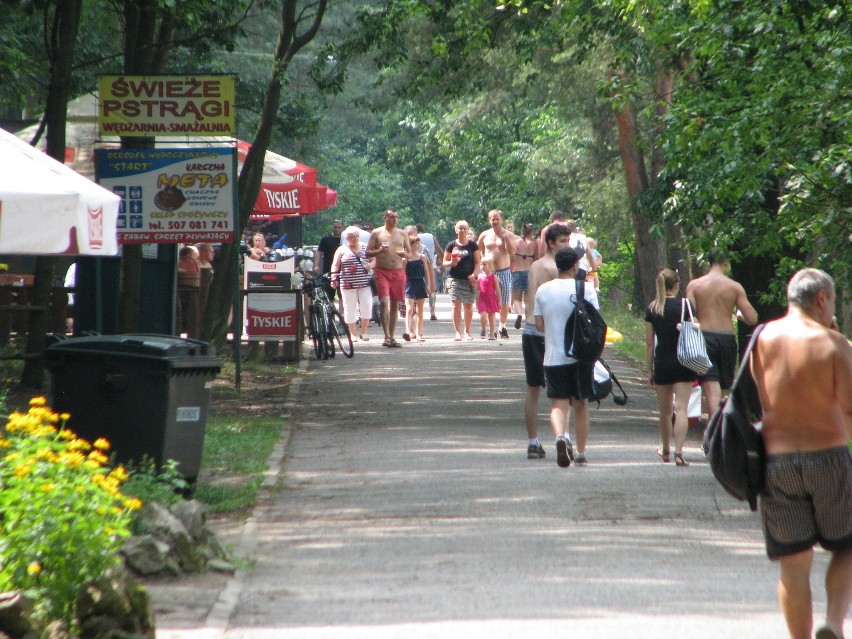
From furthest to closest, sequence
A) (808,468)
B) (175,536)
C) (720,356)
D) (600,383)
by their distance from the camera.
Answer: (720,356)
(600,383)
(175,536)
(808,468)

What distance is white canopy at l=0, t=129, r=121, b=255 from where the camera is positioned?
688 cm

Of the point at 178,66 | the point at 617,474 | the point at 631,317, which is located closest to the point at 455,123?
the point at 631,317

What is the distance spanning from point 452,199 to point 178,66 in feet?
149

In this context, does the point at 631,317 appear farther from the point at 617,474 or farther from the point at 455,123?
the point at 617,474

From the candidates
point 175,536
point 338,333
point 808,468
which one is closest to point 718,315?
point 175,536

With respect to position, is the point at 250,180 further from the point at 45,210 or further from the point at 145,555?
the point at 145,555

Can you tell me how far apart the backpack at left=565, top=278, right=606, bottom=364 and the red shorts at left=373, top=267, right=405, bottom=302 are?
10.5 metres

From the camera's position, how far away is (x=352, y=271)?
2134cm

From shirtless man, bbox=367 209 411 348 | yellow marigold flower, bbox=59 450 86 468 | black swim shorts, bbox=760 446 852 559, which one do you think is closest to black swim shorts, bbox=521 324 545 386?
black swim shorts, bbox=760 446 852 559

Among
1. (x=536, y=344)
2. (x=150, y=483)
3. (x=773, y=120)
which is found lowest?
(x=150, y=483)

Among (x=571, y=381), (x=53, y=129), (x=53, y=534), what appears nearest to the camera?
(x=53, y=534)

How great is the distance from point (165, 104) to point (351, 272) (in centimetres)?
795

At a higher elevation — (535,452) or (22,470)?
(22,470)

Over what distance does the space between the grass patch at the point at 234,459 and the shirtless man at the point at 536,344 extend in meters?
2.13
